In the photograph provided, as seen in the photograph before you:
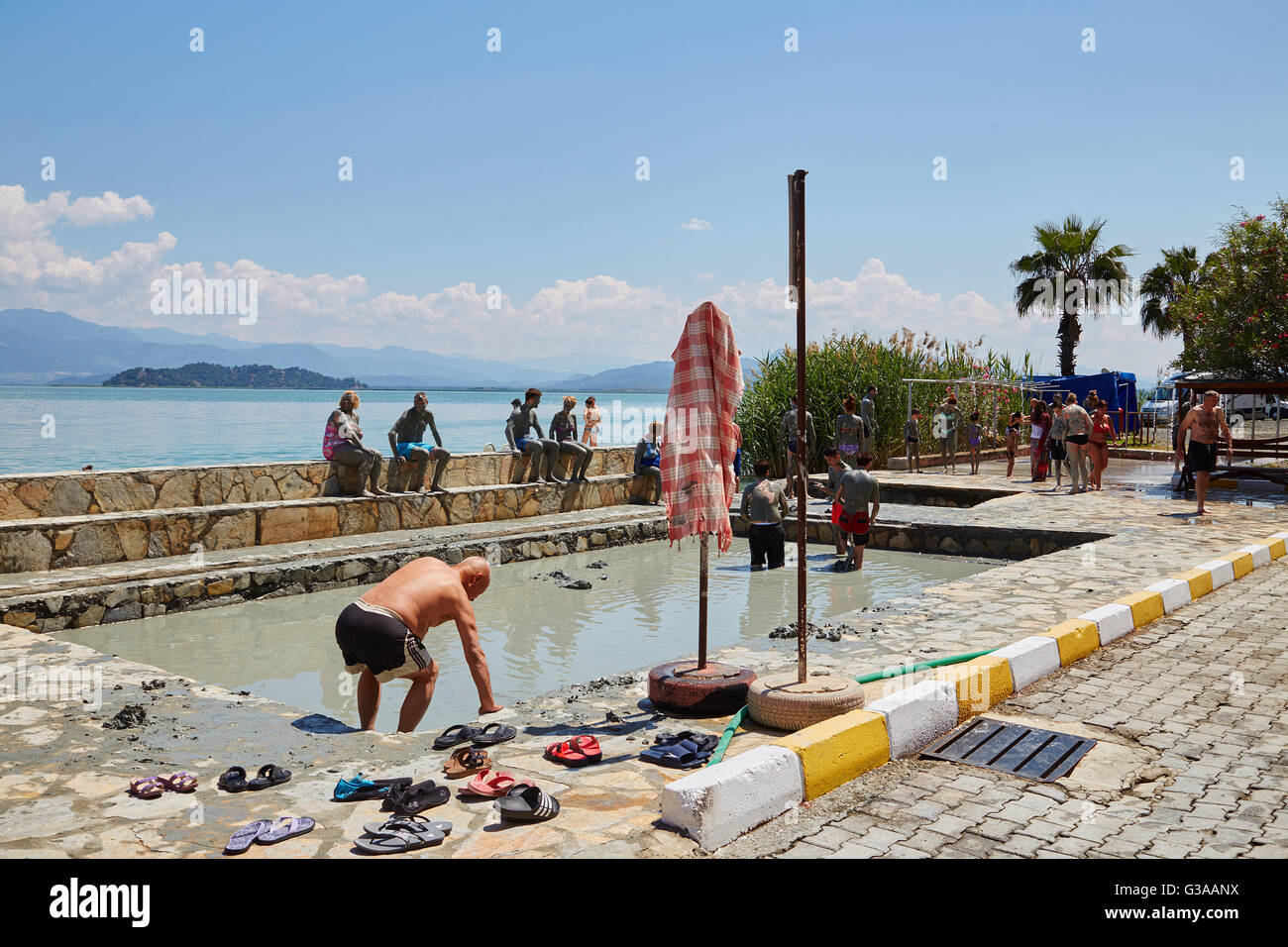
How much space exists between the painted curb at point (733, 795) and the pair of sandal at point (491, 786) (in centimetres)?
70

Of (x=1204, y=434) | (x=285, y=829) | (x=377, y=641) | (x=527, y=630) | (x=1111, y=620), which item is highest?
(x=1204, y=434)

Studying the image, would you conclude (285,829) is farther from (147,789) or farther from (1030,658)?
(1030,658)

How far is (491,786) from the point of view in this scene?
13.9ft

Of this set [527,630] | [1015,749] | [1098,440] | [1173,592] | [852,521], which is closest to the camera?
[1015,749]

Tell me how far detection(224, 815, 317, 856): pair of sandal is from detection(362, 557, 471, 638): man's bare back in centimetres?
197

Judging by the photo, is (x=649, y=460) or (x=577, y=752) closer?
(x=577, y=752)

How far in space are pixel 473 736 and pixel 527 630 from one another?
15.7 feet

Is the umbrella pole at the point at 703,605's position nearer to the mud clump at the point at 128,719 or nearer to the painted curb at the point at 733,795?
the painted curb at the point at 733,795

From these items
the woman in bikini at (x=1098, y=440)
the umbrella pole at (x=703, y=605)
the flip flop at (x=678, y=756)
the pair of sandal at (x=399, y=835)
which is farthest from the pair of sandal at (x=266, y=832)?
the woman in bikini at (x=1098, y=440)

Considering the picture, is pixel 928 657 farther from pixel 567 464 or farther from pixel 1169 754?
pixel 567 464

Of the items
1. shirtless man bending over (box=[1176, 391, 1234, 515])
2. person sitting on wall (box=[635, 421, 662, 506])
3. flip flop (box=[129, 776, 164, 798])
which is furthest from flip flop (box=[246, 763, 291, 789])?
person sitting on wall (box=[635, 421, 662, 506])

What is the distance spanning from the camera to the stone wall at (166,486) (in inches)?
476

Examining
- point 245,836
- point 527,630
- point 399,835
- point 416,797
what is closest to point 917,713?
point 416,797
